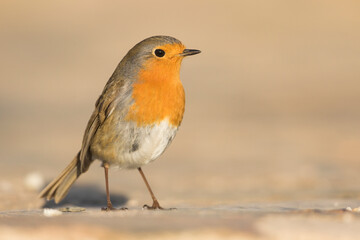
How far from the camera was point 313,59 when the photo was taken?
59.1 ft

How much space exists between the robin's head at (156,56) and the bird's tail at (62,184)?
3.00 feet

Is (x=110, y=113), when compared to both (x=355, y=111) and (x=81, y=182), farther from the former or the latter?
(x=355, y=111)

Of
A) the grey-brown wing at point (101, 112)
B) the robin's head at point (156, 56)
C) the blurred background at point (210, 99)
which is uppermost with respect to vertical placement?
the robin's head at point (156, 56)

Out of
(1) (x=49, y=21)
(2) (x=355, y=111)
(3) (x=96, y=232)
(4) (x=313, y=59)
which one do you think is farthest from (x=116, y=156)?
(1) (x=49, y=21)

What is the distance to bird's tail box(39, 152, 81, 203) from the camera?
6238 millimetres

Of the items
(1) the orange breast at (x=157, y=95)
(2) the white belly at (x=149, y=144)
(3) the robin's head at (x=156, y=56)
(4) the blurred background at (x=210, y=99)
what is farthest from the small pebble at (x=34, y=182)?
(1) the orange breast at (x=157, y=95)

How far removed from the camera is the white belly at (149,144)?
552cm

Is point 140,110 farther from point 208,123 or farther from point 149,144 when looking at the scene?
point 208,123

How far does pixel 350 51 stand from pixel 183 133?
8.70 m

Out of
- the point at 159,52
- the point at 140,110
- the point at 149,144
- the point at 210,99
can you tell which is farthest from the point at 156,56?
the point at 210,99

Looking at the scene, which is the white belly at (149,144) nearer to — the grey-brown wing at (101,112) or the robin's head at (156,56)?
the grey-brown wing at (101,112)

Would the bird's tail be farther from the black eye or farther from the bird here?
the black eye

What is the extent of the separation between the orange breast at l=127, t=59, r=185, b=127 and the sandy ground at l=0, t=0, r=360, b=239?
685 mm

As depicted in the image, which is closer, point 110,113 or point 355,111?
point 110,113
